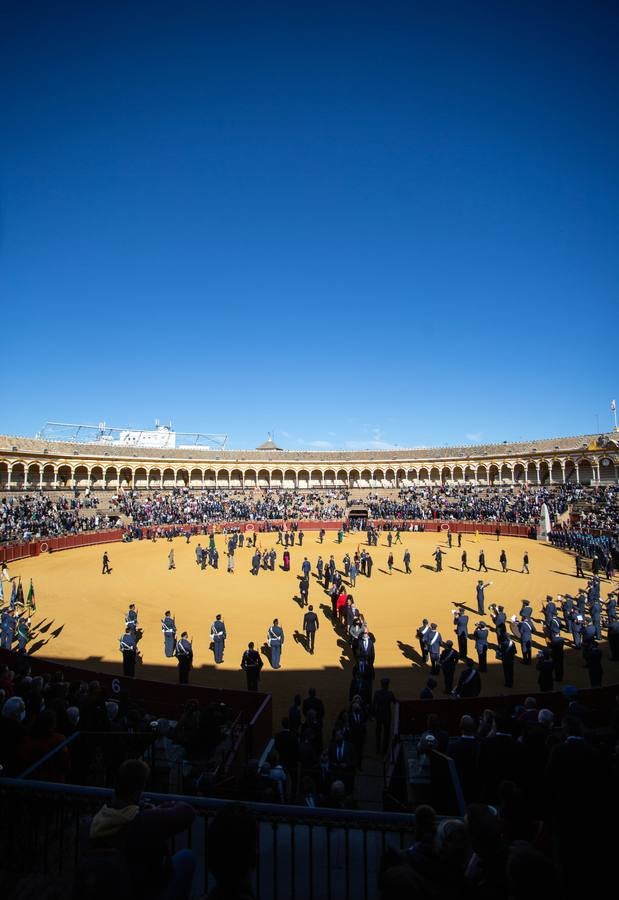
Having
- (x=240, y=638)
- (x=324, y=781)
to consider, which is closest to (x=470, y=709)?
(x=324, y=781)

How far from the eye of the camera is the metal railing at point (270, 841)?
3.67 metres

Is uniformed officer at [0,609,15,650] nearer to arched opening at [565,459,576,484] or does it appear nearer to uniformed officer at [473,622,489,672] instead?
uniformed officer at [473,622,489,672]

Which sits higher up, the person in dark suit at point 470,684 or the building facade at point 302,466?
the building facade at point 302,466

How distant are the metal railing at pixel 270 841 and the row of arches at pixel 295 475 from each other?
6721cm

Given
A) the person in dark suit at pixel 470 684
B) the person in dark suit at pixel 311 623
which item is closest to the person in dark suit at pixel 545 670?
the person in dark suit at pixel 470 684

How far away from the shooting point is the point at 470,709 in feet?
27.9

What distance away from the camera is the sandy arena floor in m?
12.5

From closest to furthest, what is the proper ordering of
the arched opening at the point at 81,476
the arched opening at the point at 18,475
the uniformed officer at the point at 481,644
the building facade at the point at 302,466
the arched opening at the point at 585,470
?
the uniformed officer at the point at 481,644 → the arched opening at the point at 18,475 → the building facade at the point at 302,466 → the arched opening at the point at 585,470 → the arched opening at the point at 81,476

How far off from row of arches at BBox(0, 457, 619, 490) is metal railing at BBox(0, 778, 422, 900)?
221 feet

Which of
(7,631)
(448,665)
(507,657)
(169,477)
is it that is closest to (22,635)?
(7,631)

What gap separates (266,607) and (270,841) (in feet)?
49.3

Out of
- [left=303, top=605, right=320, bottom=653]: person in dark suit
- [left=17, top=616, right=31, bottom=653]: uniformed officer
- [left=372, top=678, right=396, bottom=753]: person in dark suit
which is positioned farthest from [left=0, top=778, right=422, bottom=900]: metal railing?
[left=17, top=616, right=31, bottom=653]: uniformed officer

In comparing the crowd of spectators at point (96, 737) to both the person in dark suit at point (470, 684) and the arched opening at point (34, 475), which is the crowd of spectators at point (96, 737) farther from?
the arched opening at point (34, 475)

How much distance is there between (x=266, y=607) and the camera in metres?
19.0
